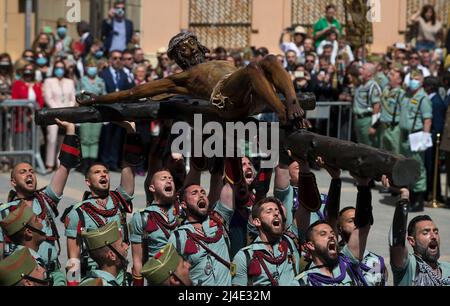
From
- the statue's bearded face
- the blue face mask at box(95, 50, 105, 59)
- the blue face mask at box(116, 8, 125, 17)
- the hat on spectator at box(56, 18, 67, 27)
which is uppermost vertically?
the blue face mask at box(116, 8, 125, 17)

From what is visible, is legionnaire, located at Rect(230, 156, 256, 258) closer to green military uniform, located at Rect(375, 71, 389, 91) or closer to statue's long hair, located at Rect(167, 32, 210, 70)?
statue's long hair, located at Rect(167, 32, 210, 70)

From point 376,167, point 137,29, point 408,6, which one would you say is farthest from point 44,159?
point 376,167

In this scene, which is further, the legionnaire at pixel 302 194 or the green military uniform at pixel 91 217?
the green military uniform at pixel 91 217

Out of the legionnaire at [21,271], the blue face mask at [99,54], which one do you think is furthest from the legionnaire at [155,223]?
the blue face mask at [99,54]

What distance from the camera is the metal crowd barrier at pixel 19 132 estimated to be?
50.7 feet

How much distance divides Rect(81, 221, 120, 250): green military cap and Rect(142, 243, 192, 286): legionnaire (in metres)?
0.57

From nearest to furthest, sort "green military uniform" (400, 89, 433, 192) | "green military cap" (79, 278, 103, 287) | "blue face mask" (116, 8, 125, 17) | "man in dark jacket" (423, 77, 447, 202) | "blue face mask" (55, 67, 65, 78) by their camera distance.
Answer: "green military cap" (79, 278, 103, 287) < "green military uniform" (400, 89, 433, 192) < "man in dark jacket" (423, 77, 447, 202) < "blue face mask" (55, 67, 65, 78) < "blue face mask" (116, 8, 125, 17)

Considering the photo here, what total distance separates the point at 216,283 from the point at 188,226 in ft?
1.61

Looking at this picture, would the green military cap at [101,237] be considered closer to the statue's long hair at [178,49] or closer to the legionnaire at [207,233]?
the legionnaire at [207,233]

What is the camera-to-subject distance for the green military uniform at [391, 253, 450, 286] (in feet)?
23.9

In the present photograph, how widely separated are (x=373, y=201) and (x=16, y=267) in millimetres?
8439

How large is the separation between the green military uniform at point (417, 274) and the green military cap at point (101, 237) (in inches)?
72.9

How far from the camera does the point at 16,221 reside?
7.79 meters

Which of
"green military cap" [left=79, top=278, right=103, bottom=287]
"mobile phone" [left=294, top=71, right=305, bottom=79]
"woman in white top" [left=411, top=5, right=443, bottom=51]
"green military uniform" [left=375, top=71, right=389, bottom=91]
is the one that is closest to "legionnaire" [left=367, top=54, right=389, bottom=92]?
"green military uniform" [left=375, top=71, right=389, bottom=91]
